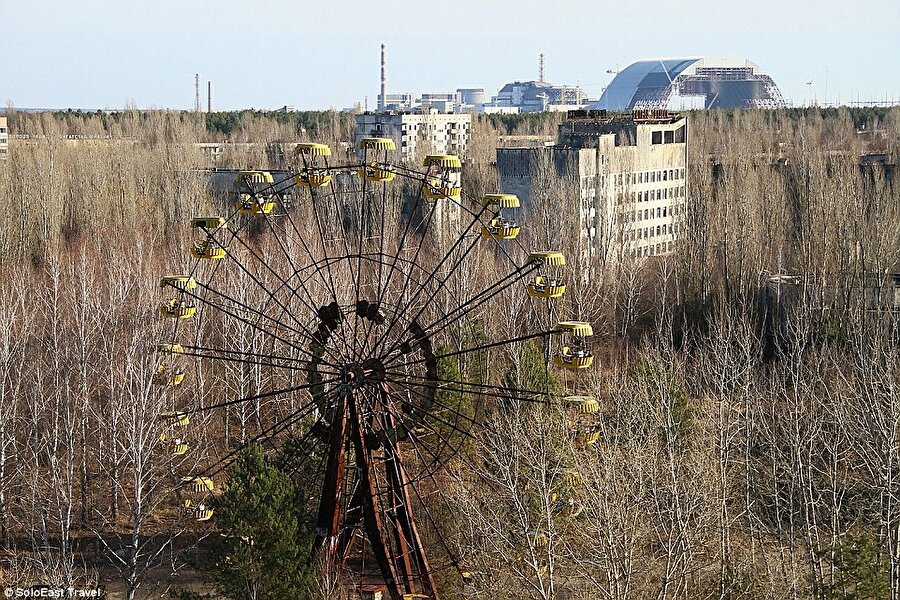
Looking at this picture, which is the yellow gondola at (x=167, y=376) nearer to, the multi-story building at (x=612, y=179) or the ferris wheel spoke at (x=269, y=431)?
the ferris wheel spoke at (x=269, y=431)

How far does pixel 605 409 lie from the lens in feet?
87.0

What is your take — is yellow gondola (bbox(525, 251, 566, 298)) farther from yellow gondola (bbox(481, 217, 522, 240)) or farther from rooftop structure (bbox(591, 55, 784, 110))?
rooftop structure (bbox(591, 55, 784, 110))

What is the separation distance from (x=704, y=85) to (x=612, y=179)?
98.3 m

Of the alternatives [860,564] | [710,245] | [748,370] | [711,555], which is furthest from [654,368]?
[710,245]

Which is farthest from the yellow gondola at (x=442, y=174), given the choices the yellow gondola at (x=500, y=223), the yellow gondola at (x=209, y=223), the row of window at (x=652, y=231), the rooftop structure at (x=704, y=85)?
the rooftop structure at (x=704, y=85)

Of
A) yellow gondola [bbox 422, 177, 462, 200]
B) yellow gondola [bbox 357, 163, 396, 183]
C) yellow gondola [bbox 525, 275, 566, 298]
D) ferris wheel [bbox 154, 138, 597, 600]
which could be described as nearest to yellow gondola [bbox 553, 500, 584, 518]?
ferris wheel [bbox 154, 138, 597, 600]

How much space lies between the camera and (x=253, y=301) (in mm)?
29141

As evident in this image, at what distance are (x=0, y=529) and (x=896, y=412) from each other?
660 inches

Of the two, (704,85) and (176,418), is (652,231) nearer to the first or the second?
(176,418)

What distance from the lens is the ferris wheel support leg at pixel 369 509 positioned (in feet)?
45.3

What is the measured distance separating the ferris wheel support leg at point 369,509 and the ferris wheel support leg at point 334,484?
0.14 meters

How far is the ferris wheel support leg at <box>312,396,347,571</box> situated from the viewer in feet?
45.1

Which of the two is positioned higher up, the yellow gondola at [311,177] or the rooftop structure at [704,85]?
the rooftop structure at [704,85]

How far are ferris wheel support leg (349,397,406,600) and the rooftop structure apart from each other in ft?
407
